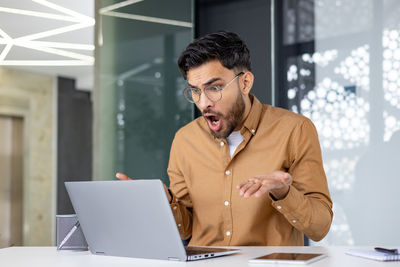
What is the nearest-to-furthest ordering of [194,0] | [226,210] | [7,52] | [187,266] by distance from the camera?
[187,266], [226,210], [7,52], [194,0]

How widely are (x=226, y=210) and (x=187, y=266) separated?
2.47ft

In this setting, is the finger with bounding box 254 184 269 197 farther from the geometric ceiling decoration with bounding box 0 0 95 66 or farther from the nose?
the geometric ceiling decoration with bounding box 0 0 95 66

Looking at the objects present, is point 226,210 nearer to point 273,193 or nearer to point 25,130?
point 273,193

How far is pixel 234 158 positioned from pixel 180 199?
1.04ft

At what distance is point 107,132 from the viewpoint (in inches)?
165

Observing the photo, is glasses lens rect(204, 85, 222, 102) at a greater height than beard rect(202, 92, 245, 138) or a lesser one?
greater

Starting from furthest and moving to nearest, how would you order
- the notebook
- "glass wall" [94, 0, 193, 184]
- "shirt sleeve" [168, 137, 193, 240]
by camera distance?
"glass wall" [94, 0, 193, 184], "shirt sleeve" [168, 137, 193, 240], the notebook

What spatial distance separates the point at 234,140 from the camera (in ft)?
7.86

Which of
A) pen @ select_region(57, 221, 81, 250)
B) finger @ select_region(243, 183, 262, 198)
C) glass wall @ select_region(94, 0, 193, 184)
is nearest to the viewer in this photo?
finger @ select_region(243, 183, 262, 198)

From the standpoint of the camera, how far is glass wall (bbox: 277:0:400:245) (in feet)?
12.8

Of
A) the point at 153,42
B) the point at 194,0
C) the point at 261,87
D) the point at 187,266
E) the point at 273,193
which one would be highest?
the point at 194,0

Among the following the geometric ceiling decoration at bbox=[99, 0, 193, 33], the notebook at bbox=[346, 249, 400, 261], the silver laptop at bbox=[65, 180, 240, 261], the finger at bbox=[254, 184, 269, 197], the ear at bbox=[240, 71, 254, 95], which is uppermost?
the geometric ceiling decoration at bbox=[99, 0, 193, 33]

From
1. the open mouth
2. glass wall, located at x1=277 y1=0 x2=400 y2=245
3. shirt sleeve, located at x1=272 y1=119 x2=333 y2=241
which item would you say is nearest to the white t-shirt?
the open mouth

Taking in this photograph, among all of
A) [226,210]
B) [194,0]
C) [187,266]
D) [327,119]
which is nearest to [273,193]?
[226,210]
